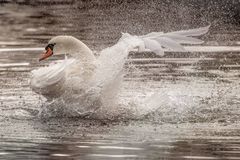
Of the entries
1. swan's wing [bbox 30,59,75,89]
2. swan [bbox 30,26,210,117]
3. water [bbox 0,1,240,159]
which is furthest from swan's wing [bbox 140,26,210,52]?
swan's wing [bbox 30,59,75,89]

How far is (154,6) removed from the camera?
2431 centimetres

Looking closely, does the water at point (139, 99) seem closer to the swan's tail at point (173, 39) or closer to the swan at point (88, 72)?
the swan at point (88, 72)

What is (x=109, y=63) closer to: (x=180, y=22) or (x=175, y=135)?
(x=175, y=135)

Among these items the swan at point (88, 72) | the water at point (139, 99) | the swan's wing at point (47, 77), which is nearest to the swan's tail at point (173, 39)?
the swan at point (88, 72)

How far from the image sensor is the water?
10359mm

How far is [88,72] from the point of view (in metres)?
12.2

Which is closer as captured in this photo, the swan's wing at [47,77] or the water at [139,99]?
the water at [139,99]

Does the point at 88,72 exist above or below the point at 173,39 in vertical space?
below

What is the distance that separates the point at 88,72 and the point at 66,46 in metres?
0.52

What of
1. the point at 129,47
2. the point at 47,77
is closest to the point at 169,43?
the point at 129,47

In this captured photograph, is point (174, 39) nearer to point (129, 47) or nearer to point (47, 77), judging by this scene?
point (129, 47)

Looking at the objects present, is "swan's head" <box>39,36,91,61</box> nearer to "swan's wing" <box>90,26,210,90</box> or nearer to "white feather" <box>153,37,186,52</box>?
"swan's wing" <box>90,26,210,90</box>

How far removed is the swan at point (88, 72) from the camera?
1196cm

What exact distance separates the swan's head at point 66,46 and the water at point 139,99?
665 mm
